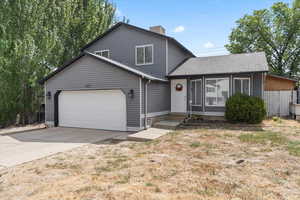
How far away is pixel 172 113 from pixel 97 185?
8.66 metres

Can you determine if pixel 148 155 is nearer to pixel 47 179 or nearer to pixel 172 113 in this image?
pixel 47 179

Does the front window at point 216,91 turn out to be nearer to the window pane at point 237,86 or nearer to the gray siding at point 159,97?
the window pane at point 237,86

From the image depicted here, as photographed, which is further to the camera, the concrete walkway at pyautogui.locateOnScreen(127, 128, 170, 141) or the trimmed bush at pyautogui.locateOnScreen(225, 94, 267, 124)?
the trimmed bush at pyautogui.locateOnScreen(225, 94, 267, 124)

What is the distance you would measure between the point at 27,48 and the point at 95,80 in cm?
593

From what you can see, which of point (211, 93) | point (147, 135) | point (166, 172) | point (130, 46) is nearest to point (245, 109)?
point (211, 93)

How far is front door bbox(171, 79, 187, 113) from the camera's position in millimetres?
11836

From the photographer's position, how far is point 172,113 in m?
12.1

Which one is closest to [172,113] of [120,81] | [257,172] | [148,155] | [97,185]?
[120,81]

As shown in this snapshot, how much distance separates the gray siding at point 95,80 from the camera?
9312mm

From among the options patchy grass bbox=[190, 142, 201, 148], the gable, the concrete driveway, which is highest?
the gable

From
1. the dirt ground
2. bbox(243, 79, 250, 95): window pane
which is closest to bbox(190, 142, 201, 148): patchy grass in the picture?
the dirt ground

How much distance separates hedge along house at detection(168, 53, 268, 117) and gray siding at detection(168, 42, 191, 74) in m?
0.42

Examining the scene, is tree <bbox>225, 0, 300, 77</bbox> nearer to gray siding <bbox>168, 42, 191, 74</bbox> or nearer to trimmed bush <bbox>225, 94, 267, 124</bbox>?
gray siding <bbox>168, 42, 191, 74</bbox>

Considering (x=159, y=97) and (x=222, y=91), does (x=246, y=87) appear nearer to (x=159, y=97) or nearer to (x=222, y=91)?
(x=222, y=91)
